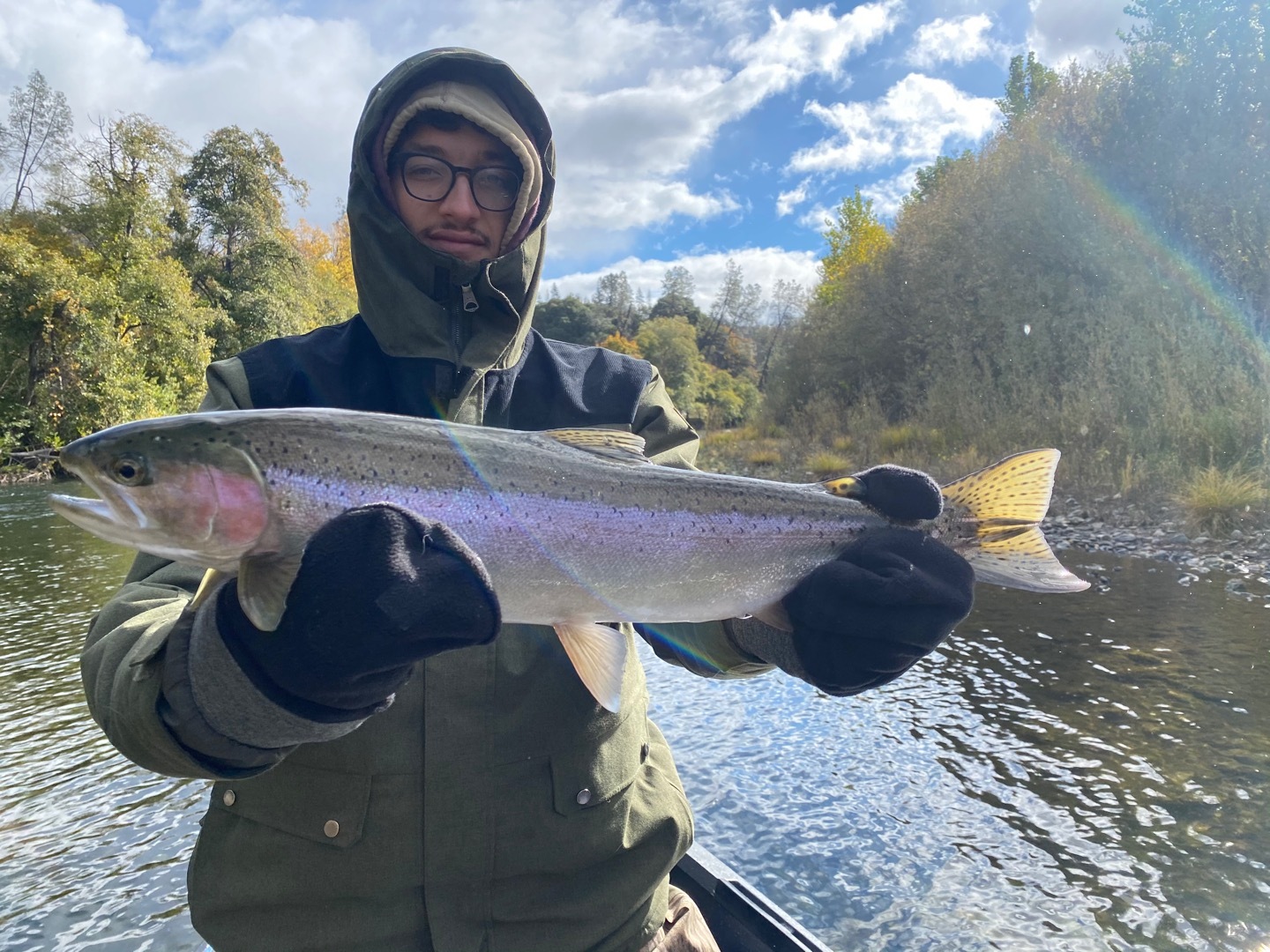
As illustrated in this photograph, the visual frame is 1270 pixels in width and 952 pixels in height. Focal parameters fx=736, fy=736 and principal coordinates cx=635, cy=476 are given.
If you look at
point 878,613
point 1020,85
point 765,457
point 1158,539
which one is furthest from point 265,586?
point 1020,85

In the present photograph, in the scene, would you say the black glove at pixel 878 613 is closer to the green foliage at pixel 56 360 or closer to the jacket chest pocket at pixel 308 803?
the jacket chest pocket at pixel 308 803

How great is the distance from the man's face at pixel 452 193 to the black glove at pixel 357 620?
124 cm

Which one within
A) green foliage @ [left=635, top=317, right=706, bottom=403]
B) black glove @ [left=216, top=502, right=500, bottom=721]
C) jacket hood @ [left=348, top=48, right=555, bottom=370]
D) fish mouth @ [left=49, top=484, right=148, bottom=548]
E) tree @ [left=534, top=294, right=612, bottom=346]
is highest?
tree @ [left=534, top=294, right=612, bottom=346]

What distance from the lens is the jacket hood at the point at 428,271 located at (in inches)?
94.9

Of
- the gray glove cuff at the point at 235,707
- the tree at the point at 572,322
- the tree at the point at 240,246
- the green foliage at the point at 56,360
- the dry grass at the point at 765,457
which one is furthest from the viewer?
the tree at the point at 572,322

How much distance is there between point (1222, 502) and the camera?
11.1 meters

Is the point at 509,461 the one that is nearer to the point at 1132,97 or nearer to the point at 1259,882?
the point at 1259,882

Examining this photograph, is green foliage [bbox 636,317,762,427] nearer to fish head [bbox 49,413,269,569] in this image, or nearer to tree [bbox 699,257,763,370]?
tree [bbox 699,257,763,370]

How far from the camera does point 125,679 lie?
169cm

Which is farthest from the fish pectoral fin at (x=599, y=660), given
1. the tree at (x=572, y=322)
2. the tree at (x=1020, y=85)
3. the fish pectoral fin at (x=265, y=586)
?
the tree at (x=572, y=322)

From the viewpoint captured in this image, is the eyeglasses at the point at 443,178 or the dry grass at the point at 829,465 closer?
the eyeglasses at the point at 443,178

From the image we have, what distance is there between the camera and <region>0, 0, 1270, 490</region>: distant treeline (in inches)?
639

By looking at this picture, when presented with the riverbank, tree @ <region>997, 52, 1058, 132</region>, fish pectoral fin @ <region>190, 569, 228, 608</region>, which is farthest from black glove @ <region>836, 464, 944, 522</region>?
tree @ <region>997, 52, 1058, 132</region>

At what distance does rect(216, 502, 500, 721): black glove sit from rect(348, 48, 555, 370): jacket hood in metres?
0.87
